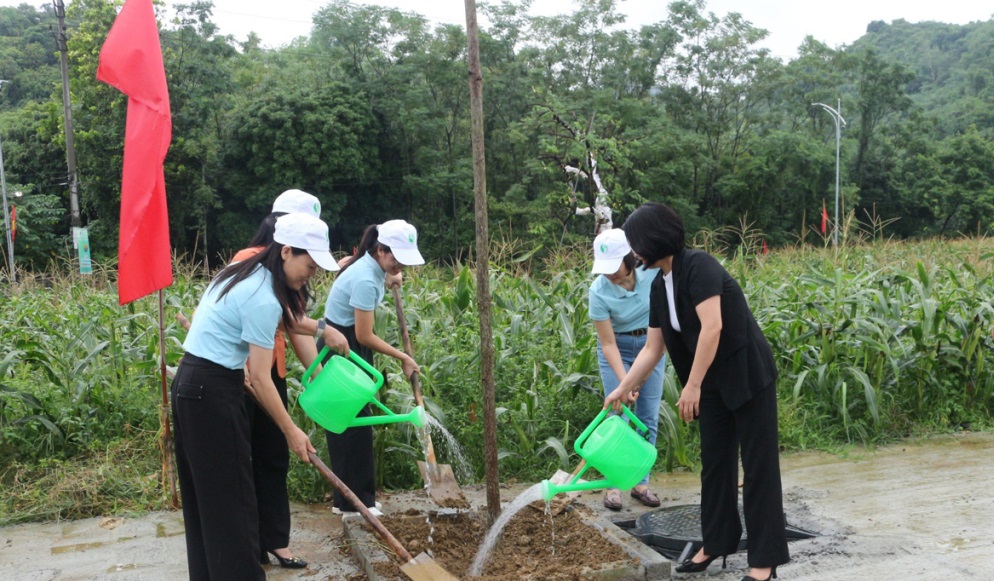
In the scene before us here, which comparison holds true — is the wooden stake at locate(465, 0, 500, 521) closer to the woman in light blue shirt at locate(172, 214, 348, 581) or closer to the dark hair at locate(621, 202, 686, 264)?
the dark hair at locate(621, 202, 686, 264)

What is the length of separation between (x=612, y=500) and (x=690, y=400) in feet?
4.65

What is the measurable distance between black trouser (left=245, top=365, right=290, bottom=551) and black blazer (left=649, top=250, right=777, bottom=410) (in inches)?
72.0

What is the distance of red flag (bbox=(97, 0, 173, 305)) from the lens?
169 inches

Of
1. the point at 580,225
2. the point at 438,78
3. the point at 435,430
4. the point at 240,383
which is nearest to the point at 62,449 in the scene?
the point at 435,430

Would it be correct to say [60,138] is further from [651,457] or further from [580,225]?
[651,457]

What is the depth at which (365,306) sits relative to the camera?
416 centimetres

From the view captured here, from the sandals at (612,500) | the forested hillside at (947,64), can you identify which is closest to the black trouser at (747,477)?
the sandals at (612,500)

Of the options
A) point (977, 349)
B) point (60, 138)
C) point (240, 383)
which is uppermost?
point (60, 138)

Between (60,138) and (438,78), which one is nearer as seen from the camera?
(60,138)

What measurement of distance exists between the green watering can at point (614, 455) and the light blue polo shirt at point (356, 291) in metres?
1.28

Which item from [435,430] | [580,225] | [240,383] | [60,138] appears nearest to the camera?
[240,383]

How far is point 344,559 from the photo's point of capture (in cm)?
411

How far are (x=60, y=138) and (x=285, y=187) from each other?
769 cm

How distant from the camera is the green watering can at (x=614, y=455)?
3473mm
